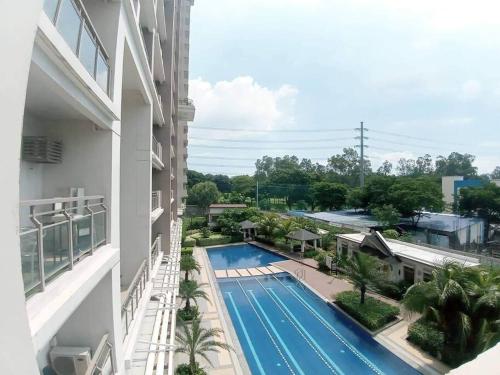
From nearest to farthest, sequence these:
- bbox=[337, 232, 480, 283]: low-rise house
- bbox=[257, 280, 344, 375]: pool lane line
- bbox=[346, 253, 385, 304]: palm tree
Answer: bbox=[257, 280, 344, 375]: pool lane line < bbox=[346, 253, 385, 304]: palm tree < bbox=[337, 232, 480, 283]: low-rise house

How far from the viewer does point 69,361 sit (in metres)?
4.46

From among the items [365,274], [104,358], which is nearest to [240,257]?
[365,274]

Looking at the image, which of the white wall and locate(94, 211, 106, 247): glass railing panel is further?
locate(94, 211, 106, 247): glass railing panel

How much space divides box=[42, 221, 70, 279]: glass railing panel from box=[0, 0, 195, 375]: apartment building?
2cm

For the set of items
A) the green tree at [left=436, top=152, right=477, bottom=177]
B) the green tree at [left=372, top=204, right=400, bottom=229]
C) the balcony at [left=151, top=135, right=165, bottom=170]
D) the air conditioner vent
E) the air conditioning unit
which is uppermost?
the green tree at [left=436, top=152, right=477, bottom=177]

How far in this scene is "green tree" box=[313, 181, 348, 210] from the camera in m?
54.5

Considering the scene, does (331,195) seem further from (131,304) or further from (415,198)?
(131,304)

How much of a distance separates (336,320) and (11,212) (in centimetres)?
1674

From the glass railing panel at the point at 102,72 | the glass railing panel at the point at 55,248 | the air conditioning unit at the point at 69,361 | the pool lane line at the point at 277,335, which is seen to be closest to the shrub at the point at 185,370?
the pool lane line at the point at 277,335

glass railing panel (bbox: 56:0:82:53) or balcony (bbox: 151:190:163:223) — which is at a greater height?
glass railing panel (bbox: 56:0:82:53)

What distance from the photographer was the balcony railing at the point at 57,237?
102 inches

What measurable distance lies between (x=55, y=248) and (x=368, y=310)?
1577 cm

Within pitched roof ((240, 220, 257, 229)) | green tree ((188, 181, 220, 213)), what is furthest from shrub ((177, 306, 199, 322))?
green tree ((188, 181, 220, 213))

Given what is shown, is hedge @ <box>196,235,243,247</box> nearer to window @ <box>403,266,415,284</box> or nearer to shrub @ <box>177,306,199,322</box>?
shrub @ <box>177,306,199,322</box>
